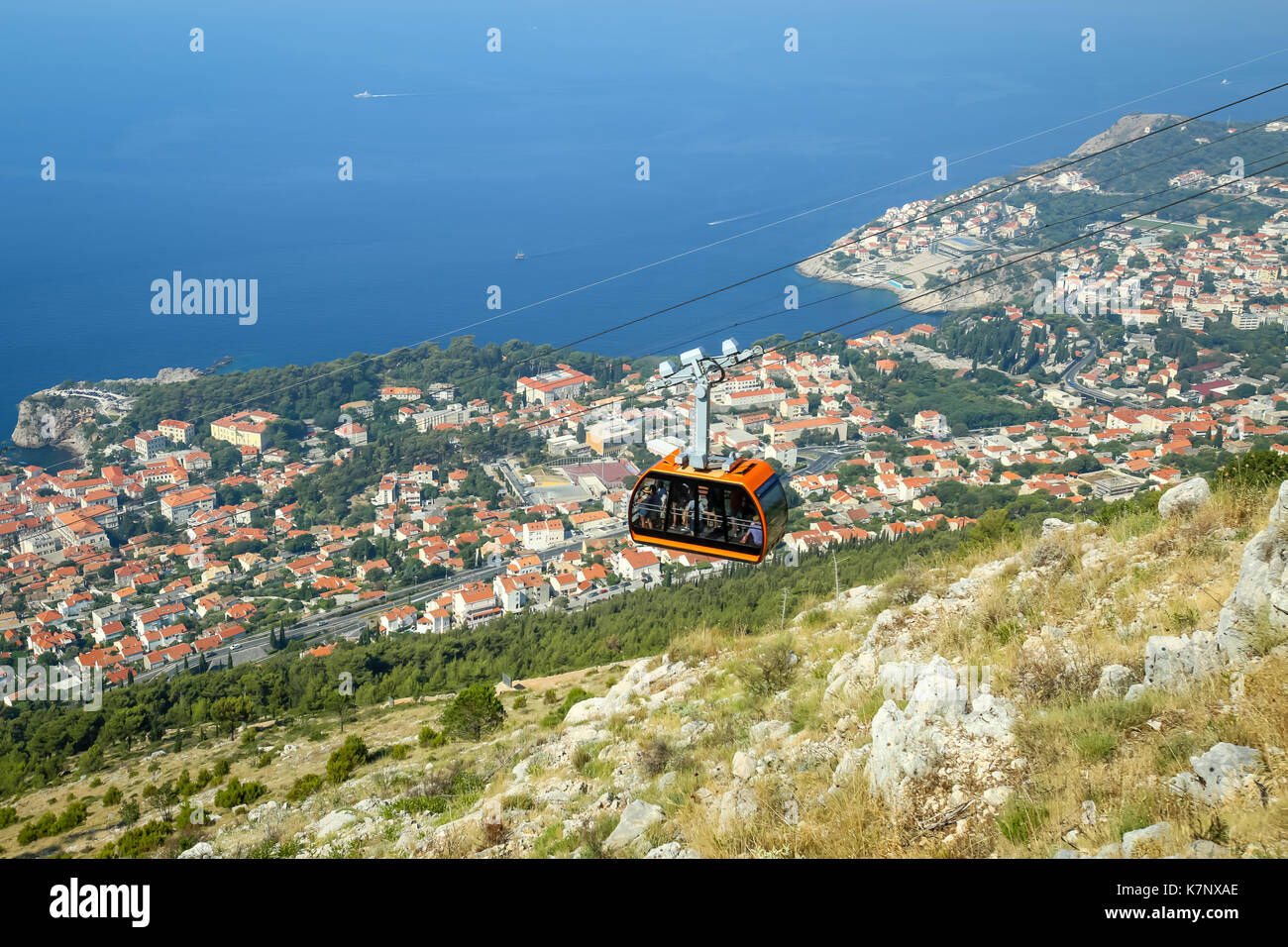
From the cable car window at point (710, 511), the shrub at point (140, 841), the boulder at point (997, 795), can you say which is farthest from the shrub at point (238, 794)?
the boulder at point (997, 795)

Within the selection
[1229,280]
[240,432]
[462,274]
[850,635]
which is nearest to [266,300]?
[462,274]

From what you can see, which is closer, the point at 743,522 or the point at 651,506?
the point at 743,522

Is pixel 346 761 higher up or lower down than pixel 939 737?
lower down

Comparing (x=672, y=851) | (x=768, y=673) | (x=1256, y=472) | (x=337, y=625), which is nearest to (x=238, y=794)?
(x=768, y=673)

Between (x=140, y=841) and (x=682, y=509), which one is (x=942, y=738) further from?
(x=140, y=841)

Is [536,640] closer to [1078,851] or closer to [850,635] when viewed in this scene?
[850,635]

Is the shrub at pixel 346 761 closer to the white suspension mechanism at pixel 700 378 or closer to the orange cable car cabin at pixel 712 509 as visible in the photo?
the orange cable car cabin at pixel 712 509
